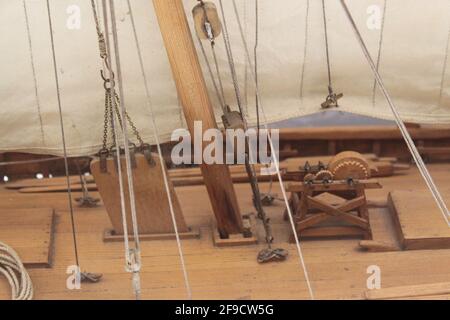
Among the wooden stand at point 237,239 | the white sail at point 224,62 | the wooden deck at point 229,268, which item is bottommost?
the wooden deck at point 229,268

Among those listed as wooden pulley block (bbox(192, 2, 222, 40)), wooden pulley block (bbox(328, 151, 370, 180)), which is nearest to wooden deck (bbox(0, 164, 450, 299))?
wooden pulley block (bbox(328, 151, 370, 180))

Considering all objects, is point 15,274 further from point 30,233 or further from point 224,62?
point 224,62

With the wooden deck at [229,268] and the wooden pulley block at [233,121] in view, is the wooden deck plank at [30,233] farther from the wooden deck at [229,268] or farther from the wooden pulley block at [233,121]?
the wooden pulley block at [233,121]

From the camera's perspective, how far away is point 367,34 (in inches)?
157

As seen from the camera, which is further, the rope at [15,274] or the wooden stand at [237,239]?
the wooden stand at [237,239]

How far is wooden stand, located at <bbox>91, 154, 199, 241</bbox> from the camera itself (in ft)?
11.5

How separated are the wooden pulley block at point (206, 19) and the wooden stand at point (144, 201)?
47cm

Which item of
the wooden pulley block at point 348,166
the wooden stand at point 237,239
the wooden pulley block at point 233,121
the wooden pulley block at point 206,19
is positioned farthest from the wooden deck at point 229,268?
the wooden pulley block at point 206,19

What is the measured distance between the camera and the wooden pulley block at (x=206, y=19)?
3445mm

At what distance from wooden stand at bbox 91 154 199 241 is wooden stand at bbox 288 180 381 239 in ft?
1.34

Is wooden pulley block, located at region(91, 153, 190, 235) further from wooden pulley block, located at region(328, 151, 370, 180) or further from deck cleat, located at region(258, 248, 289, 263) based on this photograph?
wooden pulley block, located at region(328, 151, 370, 180)

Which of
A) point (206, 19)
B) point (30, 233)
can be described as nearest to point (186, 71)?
point (206, 19)

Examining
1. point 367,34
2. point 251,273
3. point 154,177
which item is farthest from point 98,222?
point 367,34

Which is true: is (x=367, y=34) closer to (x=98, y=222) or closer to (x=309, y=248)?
(x=309, y=248)
